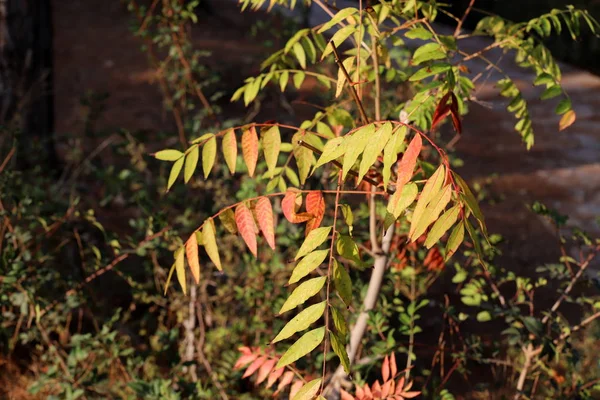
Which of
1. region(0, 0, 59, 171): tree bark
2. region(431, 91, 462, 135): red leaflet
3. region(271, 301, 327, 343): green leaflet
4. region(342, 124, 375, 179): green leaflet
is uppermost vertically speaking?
region(342, 124, 375, 179): green leaflet

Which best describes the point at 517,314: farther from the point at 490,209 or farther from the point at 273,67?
the point at 490,209

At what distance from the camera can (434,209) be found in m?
1.48

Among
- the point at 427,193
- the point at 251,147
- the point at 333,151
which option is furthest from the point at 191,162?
the point at 427,193

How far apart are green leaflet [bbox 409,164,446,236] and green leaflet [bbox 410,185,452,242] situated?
1 cm

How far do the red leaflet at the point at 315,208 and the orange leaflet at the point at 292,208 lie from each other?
14mm

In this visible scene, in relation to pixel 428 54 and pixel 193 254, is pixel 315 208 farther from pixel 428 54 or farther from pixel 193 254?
pixel 428 54

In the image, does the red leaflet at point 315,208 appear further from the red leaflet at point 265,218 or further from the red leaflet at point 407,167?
the red leaflet at point 407,167

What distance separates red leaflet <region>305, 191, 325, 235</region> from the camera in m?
1.73

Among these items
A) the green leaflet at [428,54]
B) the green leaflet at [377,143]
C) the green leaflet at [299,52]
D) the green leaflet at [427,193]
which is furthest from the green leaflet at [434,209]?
the green leaflet at [299,52]

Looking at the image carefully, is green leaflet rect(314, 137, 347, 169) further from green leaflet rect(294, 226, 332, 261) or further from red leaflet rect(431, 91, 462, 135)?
red leaflet rect(431, 91, 462, 135)

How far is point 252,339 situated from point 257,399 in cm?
31

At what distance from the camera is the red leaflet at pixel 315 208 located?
5.67ft

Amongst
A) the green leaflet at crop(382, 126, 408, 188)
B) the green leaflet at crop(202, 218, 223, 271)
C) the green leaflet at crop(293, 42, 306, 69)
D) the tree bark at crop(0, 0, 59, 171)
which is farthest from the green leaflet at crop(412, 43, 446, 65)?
the tree bark at crop(0, 0, 59, 171)

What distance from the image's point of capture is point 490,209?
18.7ft
